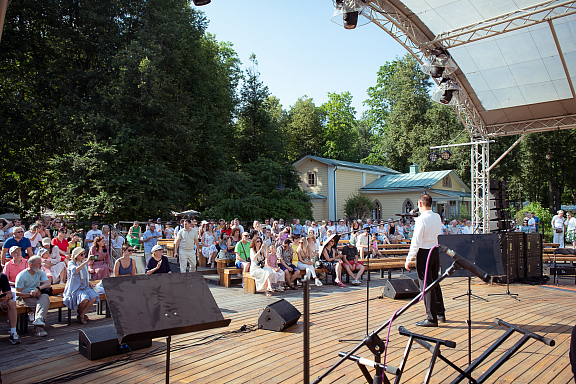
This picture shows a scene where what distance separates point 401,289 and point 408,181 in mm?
24566

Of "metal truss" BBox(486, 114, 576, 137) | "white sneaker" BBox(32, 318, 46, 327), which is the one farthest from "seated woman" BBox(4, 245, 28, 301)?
"metal truss" BBox(486, 114, 576, 137)

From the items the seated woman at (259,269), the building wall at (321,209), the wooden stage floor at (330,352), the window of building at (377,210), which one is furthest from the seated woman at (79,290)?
the window of building at (377,210)

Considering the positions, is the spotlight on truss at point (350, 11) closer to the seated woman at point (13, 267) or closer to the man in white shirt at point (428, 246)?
the man in white shirt at point (428, 246)

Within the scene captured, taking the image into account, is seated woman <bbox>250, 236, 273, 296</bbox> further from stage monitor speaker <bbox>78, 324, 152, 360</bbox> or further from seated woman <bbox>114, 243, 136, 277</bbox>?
stage monitor speaker <bbox>78, 324, 152, 360</bbox>

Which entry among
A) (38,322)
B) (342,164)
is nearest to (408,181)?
(342,164)

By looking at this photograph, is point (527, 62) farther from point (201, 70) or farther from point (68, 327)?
point (201, 70)

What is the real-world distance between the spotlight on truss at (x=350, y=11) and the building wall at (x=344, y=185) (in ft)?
73.3

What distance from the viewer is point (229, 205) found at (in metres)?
21.2

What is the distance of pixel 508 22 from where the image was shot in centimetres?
910

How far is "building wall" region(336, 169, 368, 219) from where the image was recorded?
101 ft

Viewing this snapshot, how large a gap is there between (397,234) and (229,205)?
8863 mm

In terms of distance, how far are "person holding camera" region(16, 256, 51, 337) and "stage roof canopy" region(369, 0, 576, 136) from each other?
8.89 m

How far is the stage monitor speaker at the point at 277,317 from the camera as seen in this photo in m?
5.53

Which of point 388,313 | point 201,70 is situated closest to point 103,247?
point 388,313
